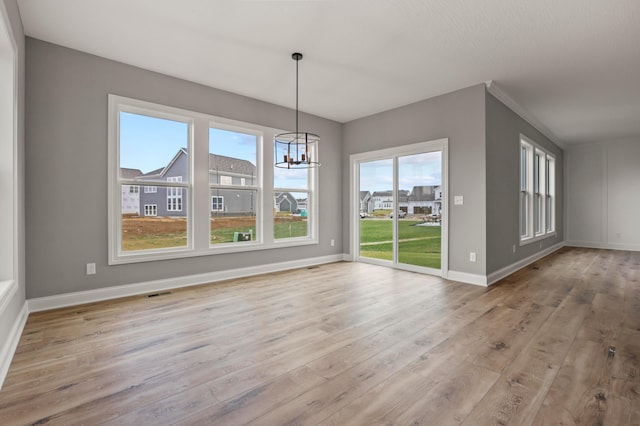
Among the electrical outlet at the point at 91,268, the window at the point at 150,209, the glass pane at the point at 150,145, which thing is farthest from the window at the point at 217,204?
the electrical outlet at the point at 91,268

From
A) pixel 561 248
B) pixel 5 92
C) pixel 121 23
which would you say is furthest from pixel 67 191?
pixel 561 248

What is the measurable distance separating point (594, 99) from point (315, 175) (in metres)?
4.63

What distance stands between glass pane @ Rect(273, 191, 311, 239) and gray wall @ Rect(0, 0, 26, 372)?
309 cm

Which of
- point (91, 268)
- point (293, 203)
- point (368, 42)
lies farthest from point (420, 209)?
point (91, 268)

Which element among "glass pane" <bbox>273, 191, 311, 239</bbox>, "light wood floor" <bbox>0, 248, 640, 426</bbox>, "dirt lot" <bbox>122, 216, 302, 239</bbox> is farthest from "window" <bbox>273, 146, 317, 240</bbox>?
"light wood floor" <bbox>0, 248, 640, 426</bbox>

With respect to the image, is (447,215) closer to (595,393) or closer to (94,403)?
(595,393)

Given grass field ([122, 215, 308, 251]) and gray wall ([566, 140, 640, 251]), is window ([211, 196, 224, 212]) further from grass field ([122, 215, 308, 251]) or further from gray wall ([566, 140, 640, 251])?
gray wall ([566, 140, 640, 251])

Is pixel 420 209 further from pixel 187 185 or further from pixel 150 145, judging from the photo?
pixel 150 145

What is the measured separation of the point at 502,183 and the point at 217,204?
4281 millimetres

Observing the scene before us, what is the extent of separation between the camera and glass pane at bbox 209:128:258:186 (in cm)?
459

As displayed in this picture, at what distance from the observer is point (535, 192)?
6578mm

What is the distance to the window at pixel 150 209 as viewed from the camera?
13.2 feet

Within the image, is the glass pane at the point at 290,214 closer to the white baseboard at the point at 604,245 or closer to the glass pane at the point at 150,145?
the glass pane at the point at 150,145

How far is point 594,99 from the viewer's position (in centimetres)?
495
